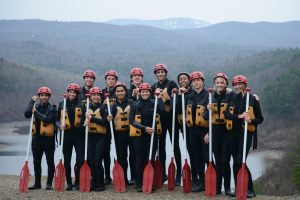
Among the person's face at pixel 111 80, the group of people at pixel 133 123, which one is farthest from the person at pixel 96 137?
the person's face at pixel 111 80

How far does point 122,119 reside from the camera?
33.9 feet

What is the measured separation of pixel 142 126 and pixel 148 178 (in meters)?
1.04

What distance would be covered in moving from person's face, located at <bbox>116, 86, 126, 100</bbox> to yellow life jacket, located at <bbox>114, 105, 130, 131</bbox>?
0.21m

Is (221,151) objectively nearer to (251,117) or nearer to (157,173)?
(251,117)

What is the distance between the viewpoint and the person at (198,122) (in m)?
9.68

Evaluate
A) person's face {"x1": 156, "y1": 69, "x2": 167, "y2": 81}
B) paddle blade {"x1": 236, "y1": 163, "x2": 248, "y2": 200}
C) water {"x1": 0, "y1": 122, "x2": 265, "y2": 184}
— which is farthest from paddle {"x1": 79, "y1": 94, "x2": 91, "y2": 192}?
water {"x1": 0, "y1": 122, "x2": 265, "y2": 184}

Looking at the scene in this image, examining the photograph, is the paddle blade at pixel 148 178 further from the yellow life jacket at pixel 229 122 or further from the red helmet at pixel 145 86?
the yellow life jacket at pixel 229 122

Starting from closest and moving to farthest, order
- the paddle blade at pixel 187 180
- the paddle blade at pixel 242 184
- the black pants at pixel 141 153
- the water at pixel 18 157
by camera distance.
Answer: the paddle blade at pixel 242 184 → the paddle blade at pixel 187 180 → the black pants at pixel 141 153 → the water at pixel 18 157

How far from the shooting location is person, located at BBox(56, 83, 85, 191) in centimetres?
1034

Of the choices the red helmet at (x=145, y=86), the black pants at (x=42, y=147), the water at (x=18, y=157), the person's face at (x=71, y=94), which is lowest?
the water at (x=18, y=157)

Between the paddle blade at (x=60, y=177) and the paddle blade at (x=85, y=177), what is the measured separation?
1.34ft

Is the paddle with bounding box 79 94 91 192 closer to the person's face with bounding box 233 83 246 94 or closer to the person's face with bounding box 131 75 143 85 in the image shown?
the person's face with bounding box 131 75 143 85

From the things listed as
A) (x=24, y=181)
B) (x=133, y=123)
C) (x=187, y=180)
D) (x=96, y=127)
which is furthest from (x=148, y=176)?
(x=24, y=181)

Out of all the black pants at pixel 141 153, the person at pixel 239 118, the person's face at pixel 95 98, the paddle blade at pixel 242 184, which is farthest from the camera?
the person's face at pixel 95 98
